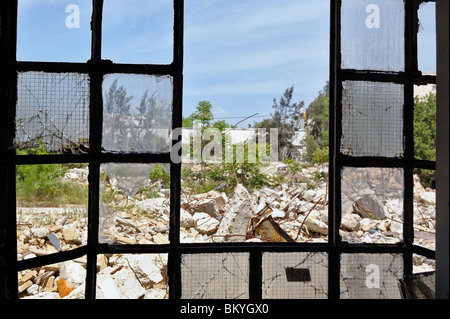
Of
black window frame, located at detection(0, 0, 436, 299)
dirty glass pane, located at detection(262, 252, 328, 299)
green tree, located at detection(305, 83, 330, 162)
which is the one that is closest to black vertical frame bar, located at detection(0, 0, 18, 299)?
black window frame, located at detection(0, 0, 436, 299)

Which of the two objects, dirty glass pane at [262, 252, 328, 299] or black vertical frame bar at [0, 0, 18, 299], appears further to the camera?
dirty glass pane at [262, 252, 328, 299]

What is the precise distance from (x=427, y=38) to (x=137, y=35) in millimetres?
1426

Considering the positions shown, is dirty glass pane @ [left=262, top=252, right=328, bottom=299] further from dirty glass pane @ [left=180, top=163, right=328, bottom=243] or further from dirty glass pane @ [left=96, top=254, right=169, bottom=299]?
dirty glass pane @ [left=96, top=254, right=169, bottom=299]

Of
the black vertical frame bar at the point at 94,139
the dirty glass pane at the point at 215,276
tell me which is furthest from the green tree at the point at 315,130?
the black vertical frame bar at the point at 94,139

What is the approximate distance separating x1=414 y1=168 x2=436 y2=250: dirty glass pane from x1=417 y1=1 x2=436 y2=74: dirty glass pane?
0.53 metres

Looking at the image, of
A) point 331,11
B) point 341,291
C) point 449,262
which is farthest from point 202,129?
point 449,262

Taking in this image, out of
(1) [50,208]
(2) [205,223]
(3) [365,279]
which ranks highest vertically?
(1) [50,208]

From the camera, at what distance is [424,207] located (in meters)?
1.64

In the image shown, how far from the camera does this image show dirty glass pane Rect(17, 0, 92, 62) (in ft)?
4.62

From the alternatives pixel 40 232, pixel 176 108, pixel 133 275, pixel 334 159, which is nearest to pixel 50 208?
pixel 40 232

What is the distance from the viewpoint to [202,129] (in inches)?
118

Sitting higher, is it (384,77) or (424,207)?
(384,77)

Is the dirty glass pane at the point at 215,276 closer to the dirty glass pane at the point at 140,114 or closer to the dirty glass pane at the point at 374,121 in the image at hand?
the dirty glass pane at the point at 140,114

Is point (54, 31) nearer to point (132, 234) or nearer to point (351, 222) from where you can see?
point (132, 234)
